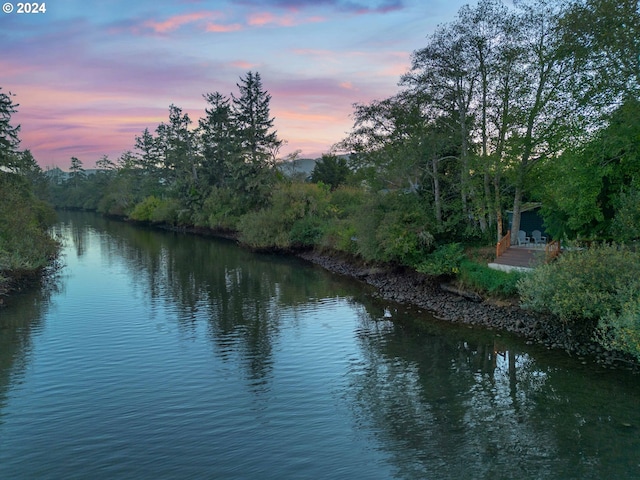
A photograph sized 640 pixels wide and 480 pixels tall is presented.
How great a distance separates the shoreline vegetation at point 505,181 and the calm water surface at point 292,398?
2827 millimetres

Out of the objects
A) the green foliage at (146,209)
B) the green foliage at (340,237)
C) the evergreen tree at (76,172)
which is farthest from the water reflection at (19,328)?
the evergreen tree at (76,172)

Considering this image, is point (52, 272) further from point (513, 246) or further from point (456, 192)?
point (513, 246)

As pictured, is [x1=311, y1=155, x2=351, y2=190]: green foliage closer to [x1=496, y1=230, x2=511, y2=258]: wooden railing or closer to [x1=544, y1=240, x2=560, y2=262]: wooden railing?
[x1=496, y1=230, x2=511, y2=258]: wooden railing

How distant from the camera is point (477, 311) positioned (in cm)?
2495

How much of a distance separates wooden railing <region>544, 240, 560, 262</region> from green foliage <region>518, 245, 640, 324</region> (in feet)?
12.8

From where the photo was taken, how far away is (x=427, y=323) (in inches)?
962

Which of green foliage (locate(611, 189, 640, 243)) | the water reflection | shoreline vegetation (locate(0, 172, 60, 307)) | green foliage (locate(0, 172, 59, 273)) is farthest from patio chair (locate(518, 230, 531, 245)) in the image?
green foliage (locate(0, 172, 59, 273))

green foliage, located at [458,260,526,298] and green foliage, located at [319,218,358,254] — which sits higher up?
green foliage, located at [319,218,358,254]

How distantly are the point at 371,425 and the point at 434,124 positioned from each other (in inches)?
987

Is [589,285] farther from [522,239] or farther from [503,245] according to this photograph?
A: [522,239]

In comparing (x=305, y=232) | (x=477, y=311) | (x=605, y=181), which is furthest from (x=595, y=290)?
(x=305, y=232)

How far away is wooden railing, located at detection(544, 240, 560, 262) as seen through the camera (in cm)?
2500

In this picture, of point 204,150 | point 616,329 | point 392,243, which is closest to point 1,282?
point 392,243

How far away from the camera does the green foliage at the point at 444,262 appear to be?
96.2ft
